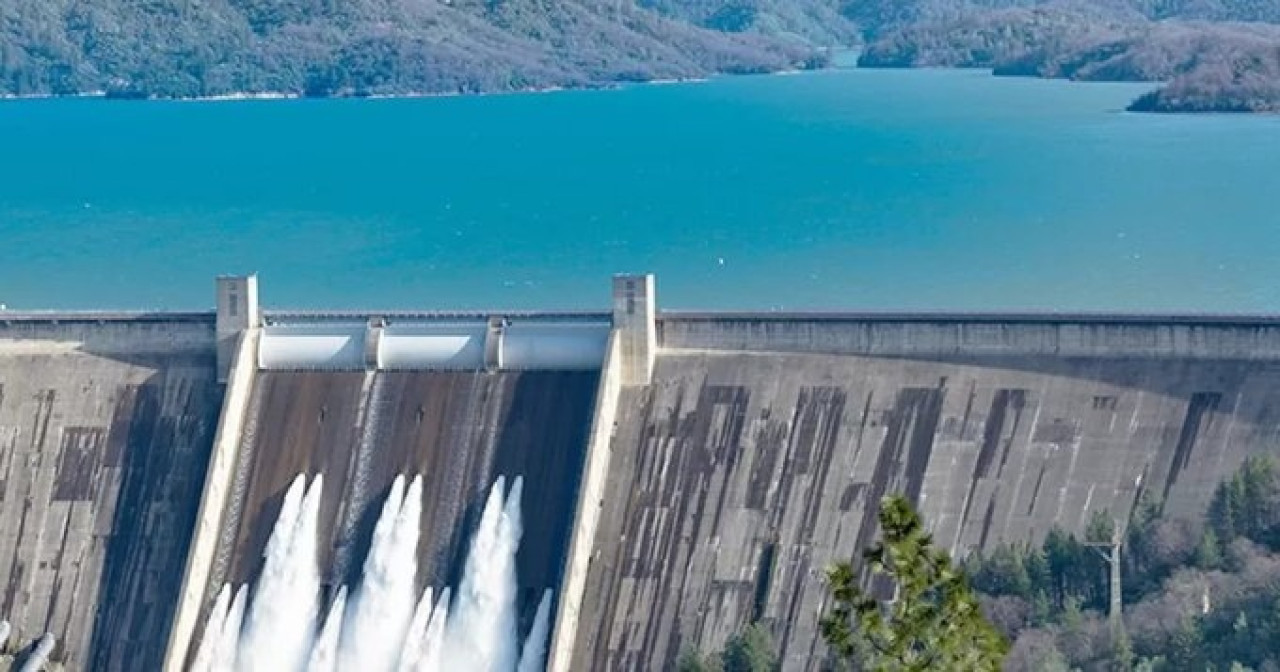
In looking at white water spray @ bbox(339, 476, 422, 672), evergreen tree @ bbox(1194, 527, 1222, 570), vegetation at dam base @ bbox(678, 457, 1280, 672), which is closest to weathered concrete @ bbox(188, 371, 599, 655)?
white water spray @ bbox(339, 476, 422, 672)

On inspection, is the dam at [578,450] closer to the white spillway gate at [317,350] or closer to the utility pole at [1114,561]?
the white spillway gate at [317,350]

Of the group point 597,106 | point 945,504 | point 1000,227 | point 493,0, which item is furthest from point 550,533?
point 493,0

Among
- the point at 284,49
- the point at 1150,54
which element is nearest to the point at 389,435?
the point at 1150,54

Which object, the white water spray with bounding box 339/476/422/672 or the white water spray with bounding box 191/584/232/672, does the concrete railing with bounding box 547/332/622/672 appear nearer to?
the white water spray with bounding box 339/476/422/672

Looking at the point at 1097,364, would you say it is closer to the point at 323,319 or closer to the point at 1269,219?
the point at 323,319

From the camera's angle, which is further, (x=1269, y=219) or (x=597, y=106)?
(x=597, y=106)

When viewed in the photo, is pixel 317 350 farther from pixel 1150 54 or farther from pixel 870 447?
pixel 1150 54
